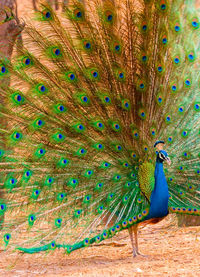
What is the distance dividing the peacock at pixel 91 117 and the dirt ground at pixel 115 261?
44cm

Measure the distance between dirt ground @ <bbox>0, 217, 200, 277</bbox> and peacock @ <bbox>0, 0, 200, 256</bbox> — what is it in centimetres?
44

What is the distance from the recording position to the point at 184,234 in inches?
215

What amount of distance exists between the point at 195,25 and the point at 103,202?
76.8 inches

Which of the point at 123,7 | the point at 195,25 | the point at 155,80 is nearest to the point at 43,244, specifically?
the point at 155,80

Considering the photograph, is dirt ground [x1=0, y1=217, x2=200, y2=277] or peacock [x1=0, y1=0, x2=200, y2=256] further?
dirt ground [x1=0, y1=217, x2=200, y2=277]

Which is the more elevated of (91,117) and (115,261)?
(91,117)

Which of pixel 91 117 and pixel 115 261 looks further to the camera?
pixel 115 261

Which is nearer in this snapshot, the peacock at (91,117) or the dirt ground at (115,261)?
the peacock at (91,117)

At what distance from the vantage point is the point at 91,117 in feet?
12.3

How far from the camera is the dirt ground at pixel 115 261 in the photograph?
12.8ft

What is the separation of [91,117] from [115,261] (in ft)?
5.39

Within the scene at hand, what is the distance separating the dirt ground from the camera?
153 inches

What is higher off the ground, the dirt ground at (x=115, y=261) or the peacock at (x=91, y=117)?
the peacock at (x=91, y=117)

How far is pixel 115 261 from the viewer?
426 centimetres
